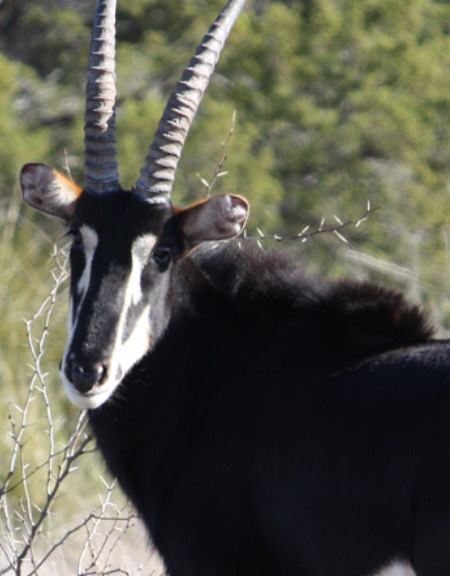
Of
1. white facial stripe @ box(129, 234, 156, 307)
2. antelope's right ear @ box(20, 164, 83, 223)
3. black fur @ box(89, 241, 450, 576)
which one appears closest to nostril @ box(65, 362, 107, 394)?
white facial stripe @ box(129, 234, 156, 307)

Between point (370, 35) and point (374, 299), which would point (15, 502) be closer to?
point (374, 299)

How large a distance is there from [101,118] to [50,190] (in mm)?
455

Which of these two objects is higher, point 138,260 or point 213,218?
point 213,218

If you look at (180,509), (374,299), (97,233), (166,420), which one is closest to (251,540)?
(180,509)

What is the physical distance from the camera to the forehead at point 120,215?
4.52 metres

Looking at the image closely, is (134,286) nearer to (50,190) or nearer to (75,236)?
(75,236)

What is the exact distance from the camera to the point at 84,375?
4.19m

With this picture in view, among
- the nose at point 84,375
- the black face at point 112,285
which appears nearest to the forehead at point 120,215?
the black face at point 112,285

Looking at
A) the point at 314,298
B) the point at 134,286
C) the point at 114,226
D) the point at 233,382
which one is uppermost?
the point at 114,226

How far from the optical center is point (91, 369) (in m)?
4.21

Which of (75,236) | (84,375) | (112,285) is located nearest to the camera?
(84,375)

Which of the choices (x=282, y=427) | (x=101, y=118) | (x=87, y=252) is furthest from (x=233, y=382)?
(x=101, y=118)

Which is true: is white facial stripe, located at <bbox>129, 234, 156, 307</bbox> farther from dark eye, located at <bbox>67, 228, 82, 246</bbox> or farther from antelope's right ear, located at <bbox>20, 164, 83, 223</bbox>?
antelope's right ear, located at <bbox>20, 164, 83, 223</bbox>

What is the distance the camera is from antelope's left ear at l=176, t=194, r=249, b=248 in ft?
15.5
